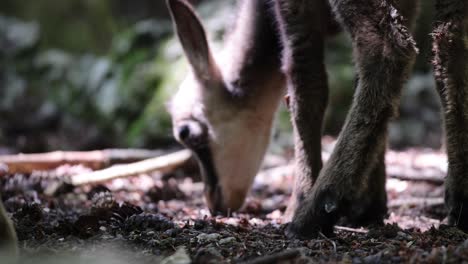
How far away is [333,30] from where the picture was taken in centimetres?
477

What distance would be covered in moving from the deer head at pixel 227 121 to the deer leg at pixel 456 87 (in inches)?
73.9

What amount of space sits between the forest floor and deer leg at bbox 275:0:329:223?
0.43 meters

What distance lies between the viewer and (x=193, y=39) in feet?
16.2

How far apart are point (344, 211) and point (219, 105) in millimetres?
2118

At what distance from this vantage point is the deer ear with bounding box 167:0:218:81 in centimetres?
471

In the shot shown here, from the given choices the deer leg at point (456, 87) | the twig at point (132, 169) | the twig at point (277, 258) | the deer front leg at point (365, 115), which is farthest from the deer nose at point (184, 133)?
the twig at point (277, 258)

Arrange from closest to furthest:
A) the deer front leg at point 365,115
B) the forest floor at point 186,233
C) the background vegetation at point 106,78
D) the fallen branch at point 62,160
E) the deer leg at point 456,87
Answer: the forest floor at point 186,233 → the deer front leg at point 365,115 → the deer leg at point 456,87 → the fallen branch at point 62,160 → the background vegetation at point 106,78

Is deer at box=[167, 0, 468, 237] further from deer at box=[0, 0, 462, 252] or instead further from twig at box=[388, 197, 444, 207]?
twig at box=[388, 197, 444, 207]

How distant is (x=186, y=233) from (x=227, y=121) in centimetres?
195

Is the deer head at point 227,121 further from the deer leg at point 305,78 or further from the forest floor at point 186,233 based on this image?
the deer leg at point 305,78

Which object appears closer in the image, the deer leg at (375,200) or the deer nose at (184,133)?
the deer leg at (375,200)

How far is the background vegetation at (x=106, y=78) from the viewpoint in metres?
9.34

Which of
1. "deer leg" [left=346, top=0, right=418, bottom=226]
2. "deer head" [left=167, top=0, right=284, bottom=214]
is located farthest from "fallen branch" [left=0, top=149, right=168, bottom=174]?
"deer leg" [left=346, top=0, right=418, bottom=226]

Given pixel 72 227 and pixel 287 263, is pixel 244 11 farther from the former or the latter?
pixel 287 263
